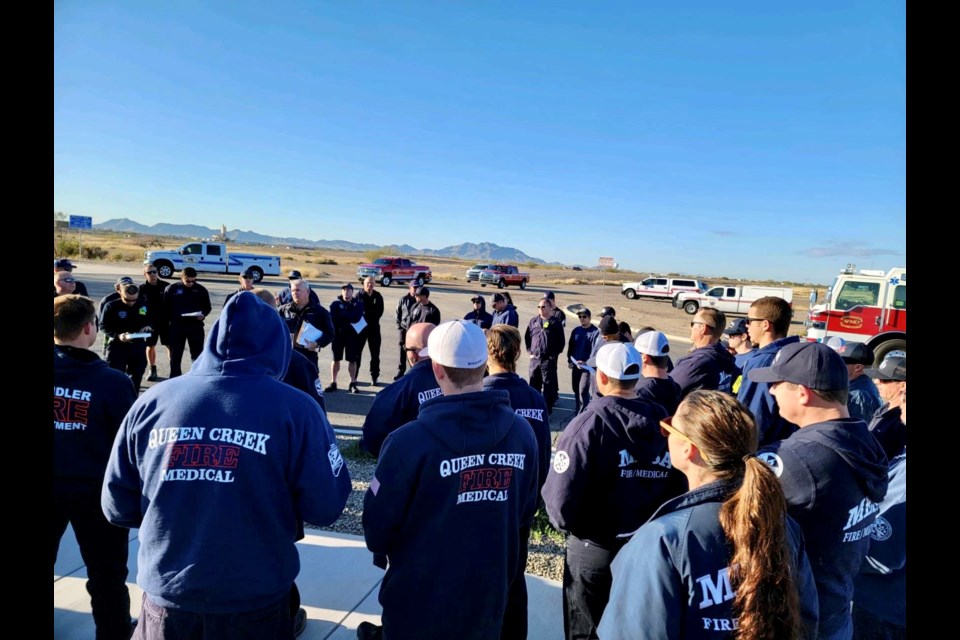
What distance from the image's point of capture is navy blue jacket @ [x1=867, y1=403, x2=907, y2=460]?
10.2 ft

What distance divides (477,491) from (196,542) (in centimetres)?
102

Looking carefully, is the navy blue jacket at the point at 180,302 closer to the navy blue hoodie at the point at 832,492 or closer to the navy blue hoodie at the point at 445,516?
the navy blue hoodie at the point at 445,516

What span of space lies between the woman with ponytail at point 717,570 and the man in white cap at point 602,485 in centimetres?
98

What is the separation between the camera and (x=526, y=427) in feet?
7.44

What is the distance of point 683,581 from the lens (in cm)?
150

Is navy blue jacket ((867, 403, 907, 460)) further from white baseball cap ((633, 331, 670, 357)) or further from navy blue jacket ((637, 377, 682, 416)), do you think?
white baseball cap ((633, 331, 670, 357))

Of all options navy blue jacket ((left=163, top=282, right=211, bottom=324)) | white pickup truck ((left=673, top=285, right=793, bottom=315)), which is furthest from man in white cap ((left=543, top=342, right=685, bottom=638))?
white pickup truck ((left=673, top=285, right=793, bottom=315))

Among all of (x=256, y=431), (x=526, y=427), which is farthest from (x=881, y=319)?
(x=256, y=431)

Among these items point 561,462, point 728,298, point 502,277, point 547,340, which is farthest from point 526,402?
point 502,277

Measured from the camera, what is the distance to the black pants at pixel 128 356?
6.97m

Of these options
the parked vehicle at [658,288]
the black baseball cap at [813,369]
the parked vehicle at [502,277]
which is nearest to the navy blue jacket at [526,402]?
the black baseball cap at [813,369]

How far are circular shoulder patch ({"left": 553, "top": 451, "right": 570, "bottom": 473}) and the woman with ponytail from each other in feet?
3.29
